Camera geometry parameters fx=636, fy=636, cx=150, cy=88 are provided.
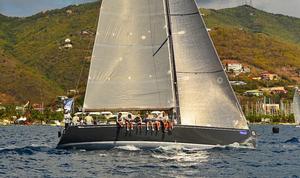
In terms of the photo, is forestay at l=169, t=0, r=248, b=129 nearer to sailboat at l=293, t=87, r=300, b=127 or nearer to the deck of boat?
the deck of boat

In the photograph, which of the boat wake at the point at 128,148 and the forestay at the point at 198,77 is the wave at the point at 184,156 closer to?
the boat wake at the point at 128,148

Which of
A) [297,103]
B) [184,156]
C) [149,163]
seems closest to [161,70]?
[184,156]

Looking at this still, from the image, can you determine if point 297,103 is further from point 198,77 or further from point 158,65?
point 158,65

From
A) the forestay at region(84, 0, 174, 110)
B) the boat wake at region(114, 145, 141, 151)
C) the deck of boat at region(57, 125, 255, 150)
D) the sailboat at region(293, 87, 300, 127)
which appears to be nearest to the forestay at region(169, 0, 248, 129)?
the forestay at region(84, 0, 174, 110)

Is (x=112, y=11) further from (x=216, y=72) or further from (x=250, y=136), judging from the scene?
(x=250, y=136)

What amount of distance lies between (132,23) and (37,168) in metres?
14.3

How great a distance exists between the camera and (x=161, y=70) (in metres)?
44.8

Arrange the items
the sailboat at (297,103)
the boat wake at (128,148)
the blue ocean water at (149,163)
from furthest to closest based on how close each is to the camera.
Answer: the sailboat at (297,103) < the boat wake at (128,148) < the blue ocean water at (149,163)

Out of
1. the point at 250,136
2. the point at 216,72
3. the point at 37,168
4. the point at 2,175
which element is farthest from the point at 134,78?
the point at 2,175

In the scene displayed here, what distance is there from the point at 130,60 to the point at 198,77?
16.3 ft

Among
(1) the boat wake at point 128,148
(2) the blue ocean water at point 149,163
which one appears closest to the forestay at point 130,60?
(1) the boat wake at point 128,148

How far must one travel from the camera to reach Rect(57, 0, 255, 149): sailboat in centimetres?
4403

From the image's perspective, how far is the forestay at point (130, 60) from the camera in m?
44.4

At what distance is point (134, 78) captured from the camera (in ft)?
147
